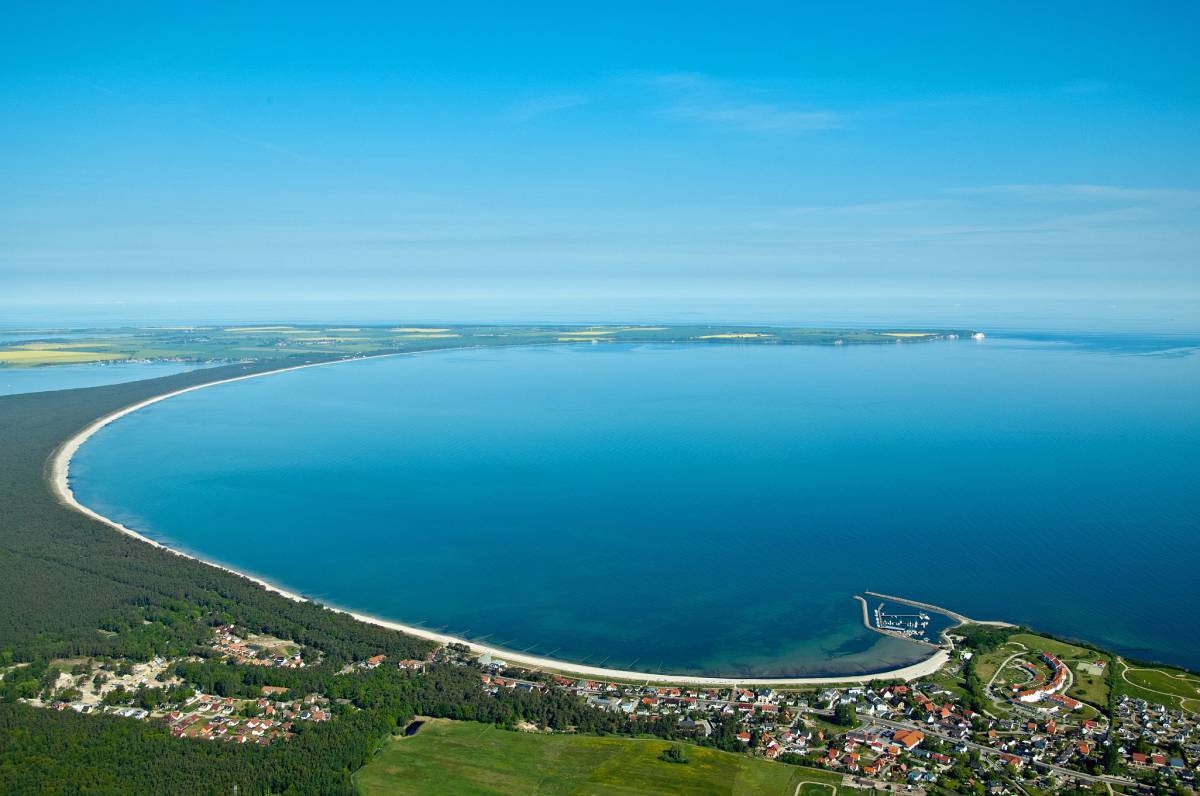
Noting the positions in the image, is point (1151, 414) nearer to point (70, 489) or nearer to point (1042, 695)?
point (1042, 695)

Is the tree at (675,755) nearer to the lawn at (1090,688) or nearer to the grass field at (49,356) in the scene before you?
the lawn at (1090,688)

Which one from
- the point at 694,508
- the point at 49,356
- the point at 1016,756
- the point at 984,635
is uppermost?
the point at 49,356

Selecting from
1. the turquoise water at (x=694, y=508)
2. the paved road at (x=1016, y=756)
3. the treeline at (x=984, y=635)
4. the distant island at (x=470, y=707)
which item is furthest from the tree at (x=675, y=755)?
the treeline at (x=984, y=635)

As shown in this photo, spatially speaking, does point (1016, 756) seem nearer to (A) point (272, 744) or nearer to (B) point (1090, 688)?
(B) point (1090, 688)

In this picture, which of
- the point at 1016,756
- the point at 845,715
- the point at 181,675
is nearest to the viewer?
the point at 1016,756

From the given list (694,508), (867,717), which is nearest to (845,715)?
(867,717)

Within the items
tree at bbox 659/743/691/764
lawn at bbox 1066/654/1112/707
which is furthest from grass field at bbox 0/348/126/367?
lawn at bbox 1066/654/1112/707
